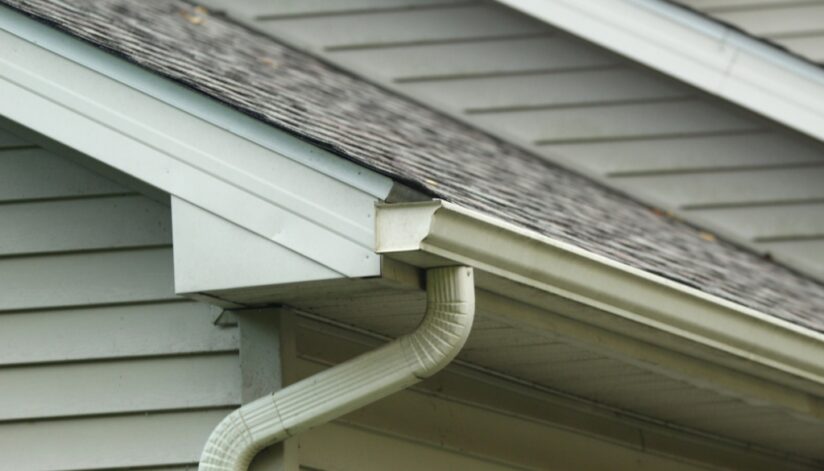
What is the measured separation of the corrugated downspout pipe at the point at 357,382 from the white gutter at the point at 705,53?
3697mm

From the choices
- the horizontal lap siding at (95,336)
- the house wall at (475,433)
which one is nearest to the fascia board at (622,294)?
the house wall at (475,433)

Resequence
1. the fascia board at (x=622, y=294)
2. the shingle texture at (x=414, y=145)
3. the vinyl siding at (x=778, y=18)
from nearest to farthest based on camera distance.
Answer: the fascia board at (x=622, y=294) → the shingle texture at (x=414, y=145) → the vinyl siding at (x=778, y=18)

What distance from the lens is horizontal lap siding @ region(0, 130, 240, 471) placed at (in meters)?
4.29

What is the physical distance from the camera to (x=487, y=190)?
16.8 feet

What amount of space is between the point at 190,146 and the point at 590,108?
387cm

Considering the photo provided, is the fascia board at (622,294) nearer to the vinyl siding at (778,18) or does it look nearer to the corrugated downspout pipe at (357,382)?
the corrugated downspout pipe at (357,382)

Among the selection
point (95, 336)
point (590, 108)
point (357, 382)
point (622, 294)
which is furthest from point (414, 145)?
point (590, 108)

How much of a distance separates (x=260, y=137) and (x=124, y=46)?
0.77 metres

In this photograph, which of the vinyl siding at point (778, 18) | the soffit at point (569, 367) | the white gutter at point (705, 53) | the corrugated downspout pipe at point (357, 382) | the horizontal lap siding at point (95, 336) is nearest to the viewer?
the corrugated downspout pipe at point (357, 382)

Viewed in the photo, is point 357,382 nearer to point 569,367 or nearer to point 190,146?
point 190,146

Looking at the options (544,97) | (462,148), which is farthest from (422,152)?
(544,97)

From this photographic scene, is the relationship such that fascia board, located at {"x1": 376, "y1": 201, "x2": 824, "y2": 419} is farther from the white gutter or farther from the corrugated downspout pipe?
the white gutter

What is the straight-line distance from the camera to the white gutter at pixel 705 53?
7188 millimetres

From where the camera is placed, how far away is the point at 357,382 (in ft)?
12.9
